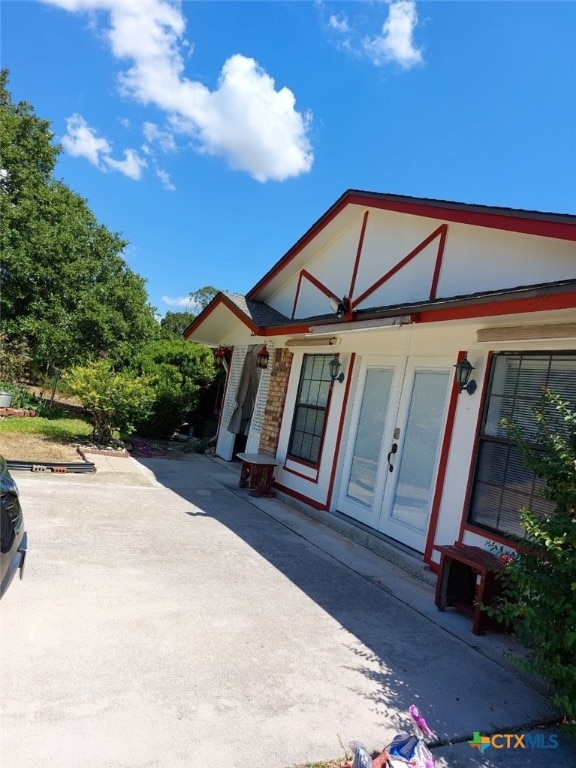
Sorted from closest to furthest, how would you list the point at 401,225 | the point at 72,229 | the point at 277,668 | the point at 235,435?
1. the point at 277,668
2. the point at 401,225
3. the point at 235,435
4. the point at 72,229

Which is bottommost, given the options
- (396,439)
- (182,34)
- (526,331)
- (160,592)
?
(160,592)

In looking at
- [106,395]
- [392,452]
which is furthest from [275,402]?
[392,452]

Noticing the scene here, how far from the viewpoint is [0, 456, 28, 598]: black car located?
2.96 metres

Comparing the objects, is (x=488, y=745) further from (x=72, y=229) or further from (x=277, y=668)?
(x=72, y=229)

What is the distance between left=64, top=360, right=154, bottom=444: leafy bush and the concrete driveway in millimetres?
4206

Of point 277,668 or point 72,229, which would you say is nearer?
point 277,668

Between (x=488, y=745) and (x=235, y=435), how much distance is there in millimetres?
8463

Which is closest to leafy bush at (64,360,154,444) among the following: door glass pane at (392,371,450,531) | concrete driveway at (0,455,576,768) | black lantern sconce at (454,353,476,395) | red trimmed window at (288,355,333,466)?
red trimmed window at (288,355,333,466)

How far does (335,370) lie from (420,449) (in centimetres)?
212

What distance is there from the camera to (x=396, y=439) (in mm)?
6113

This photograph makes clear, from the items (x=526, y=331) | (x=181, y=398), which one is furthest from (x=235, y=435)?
(x=526, y=331)

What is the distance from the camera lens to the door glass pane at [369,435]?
6.51 m

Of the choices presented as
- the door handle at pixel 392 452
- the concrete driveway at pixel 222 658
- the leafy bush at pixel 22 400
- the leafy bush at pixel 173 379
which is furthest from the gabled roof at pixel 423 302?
the leafy bush at pixel 22 400

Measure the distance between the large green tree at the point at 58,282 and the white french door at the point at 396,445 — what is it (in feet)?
34.3
